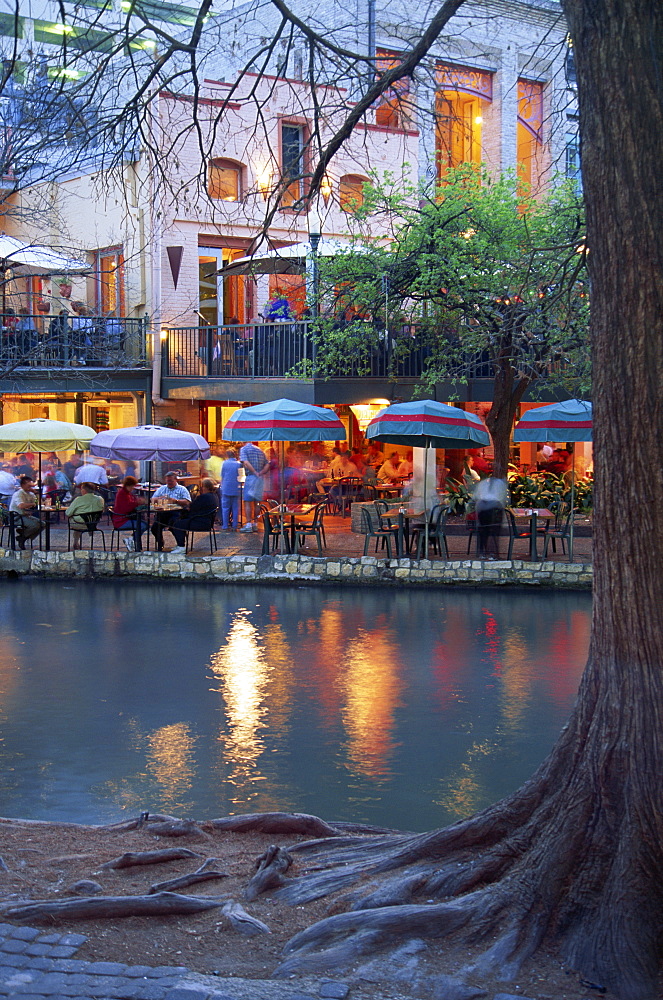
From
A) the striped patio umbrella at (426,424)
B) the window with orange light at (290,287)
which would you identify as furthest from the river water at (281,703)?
the window with orange light at (290,287)

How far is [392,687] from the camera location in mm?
10172

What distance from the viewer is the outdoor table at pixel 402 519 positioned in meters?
→ 17.8

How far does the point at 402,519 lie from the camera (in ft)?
59.0

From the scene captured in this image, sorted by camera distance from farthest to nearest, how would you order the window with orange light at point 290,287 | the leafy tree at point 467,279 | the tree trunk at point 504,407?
the window with orange light at point 290,287, the tree trunk at point 504,407, the leafy tree at point 467,279

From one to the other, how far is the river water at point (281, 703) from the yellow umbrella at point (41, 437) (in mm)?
5508

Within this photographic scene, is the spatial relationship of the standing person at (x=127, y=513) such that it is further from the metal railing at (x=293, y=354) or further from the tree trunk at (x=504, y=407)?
the tree trunk at (x=504, y=407)

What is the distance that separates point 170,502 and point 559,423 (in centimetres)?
757

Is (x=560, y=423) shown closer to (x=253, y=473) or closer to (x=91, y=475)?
(x=253, y=473)

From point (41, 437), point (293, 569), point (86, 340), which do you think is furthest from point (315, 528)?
point (86, 340)

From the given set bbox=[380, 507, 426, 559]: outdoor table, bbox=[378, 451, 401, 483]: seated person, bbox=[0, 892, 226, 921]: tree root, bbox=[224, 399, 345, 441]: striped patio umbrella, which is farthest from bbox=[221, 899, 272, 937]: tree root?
bbox=[378, 451, 401, 483]: seated person

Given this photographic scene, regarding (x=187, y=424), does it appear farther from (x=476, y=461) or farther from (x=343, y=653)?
(x=343, y=653)

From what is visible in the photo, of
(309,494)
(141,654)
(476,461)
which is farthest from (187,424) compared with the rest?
(141,654)

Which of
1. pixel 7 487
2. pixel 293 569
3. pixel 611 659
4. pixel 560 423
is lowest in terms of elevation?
pixel 293 569

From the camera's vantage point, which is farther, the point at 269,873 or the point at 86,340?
the point at 86,340
